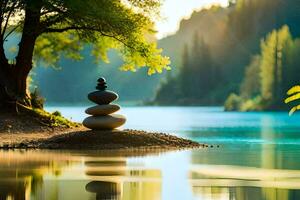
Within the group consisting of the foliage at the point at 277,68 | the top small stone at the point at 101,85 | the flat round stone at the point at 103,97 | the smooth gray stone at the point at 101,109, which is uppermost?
the foliage at the point at 277,68

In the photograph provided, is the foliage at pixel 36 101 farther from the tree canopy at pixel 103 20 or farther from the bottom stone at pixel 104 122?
the bottom stone at pixel 104 122

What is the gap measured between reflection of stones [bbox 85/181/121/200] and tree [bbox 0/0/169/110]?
20.5 meters

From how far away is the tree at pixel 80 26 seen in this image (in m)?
41.5

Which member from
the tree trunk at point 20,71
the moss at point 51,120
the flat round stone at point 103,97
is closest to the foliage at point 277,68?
the tree trunk at point 20,71

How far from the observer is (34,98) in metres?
45.9

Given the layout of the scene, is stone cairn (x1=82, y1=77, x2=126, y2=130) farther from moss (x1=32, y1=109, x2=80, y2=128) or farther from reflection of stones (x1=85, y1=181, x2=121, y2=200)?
reflection of stones (x1=85, y1=181, x2=121, y2=200)

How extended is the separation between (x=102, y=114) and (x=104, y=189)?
1646cm

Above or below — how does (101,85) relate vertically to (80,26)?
below

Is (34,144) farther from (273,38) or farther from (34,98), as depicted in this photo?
(273,38)

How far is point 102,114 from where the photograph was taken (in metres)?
36.6

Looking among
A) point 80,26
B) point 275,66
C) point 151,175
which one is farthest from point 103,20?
point 275,66

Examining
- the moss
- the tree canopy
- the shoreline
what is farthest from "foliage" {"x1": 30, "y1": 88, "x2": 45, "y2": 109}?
the shoreline

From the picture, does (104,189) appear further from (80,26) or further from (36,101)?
(36,101)

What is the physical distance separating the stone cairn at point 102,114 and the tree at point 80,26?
16.9 feet
